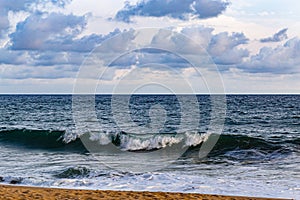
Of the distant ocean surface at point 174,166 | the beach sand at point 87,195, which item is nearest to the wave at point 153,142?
the distant ocean surface at point 174,166

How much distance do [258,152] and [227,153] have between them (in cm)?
149

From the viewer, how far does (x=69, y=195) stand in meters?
12.2

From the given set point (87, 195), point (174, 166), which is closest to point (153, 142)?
point (174, 166)

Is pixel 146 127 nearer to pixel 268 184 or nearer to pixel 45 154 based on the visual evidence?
pixel 45 154

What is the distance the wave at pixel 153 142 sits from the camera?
24234 millimetres

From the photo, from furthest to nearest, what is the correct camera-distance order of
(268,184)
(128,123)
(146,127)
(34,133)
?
1. (128,123)
2. (146,127)
3. (34,133)
4. (268,184)

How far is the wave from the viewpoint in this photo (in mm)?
24234

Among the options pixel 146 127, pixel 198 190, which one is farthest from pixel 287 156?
pixel 146 127

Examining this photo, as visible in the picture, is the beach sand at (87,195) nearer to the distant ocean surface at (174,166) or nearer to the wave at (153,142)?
the distant ocean surface at (174,166)

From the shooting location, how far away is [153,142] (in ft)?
89.7

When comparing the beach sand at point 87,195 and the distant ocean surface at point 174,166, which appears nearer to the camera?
the beach sand at point 87,195

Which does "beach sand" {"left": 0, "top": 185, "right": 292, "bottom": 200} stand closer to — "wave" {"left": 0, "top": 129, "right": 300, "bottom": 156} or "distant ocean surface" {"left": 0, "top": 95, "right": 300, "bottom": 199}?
"distant ocean surface" {"left": 0, "top": 95, "right": 300, "bottom": 199}

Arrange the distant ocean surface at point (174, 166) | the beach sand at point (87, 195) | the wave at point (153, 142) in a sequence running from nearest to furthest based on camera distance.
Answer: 1. the beach sand at point (87, 195)
2. the distant ocean surface at point (174, 166)
3. the wave at point (153, 142)

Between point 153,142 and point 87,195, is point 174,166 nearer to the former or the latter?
point 87,195
